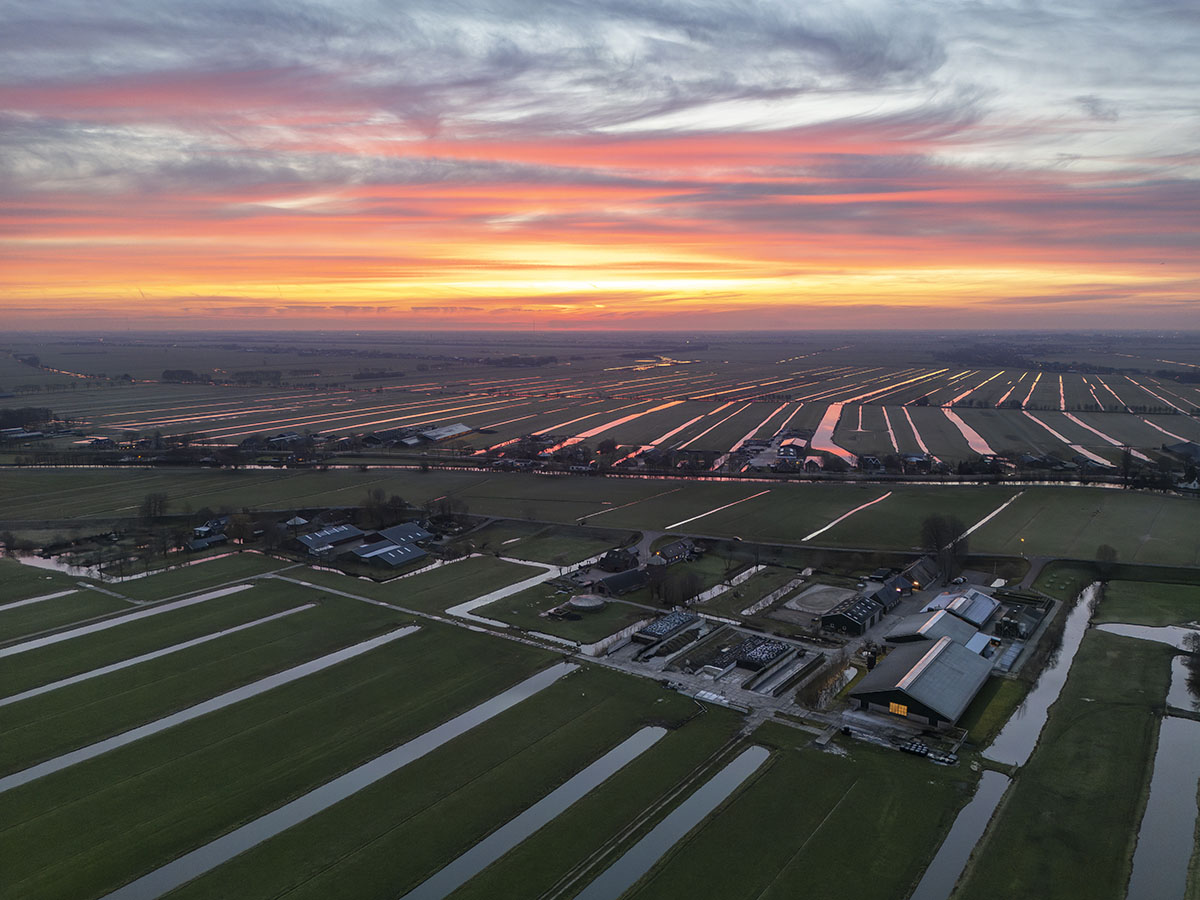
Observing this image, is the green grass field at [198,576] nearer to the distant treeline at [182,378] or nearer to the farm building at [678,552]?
the farm building at [678,552]

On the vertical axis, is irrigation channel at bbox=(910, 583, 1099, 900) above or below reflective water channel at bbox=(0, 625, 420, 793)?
below

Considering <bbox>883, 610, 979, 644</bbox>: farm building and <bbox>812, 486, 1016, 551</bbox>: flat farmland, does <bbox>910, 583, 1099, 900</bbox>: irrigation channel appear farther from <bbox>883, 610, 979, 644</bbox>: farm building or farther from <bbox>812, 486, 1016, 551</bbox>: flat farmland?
<bbox>812, 486, 1016, 551</bbox>: flat farmland

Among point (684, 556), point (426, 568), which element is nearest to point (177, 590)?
point (426, 568)

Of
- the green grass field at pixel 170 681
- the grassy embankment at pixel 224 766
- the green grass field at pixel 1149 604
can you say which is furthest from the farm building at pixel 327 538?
the green grass field at pixel 1149 604

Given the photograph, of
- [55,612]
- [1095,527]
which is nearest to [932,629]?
[1095,527]

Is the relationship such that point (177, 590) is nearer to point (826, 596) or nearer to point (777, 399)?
point (826, 596)

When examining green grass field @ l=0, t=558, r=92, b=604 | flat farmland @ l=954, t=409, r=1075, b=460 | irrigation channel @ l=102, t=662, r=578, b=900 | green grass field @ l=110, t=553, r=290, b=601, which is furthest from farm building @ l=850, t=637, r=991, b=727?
flat farmland @ l=954, t=409, r=1075, b=460

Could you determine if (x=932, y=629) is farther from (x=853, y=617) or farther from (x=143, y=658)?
(x=143, y=658)
